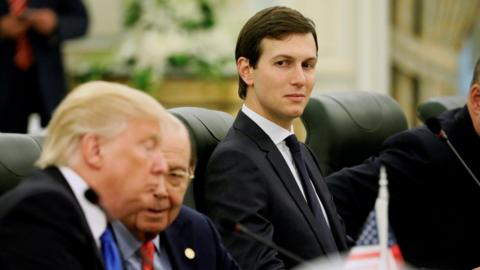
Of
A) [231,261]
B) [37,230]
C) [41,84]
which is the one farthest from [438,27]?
[37,230]

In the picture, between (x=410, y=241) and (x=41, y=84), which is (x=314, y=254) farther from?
(x=41, y=84)

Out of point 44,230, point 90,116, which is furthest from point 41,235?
point 90,116

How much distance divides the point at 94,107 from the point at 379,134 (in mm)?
2192

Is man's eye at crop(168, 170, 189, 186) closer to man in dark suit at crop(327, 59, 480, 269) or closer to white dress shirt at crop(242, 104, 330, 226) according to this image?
white dress shirt at crop(242, 104, 330, 226)

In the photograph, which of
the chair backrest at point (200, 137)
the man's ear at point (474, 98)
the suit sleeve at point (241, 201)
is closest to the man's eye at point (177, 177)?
the suit sleeve at point (241, 201)

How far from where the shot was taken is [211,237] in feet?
9.04

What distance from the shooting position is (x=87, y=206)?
2348mm

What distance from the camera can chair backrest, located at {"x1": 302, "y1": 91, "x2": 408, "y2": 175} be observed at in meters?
4.21

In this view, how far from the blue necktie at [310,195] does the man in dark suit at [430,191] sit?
21.4 inches

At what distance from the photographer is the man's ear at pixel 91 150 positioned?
231cm

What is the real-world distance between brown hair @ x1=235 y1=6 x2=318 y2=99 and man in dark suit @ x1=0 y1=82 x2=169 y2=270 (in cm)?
99

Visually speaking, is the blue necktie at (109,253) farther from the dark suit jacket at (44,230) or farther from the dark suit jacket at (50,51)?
the dark suit jacket at (50,51)

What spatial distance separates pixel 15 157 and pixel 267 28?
77 centimetres

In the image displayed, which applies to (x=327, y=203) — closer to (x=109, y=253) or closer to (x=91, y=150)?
(x=109, y=253)
